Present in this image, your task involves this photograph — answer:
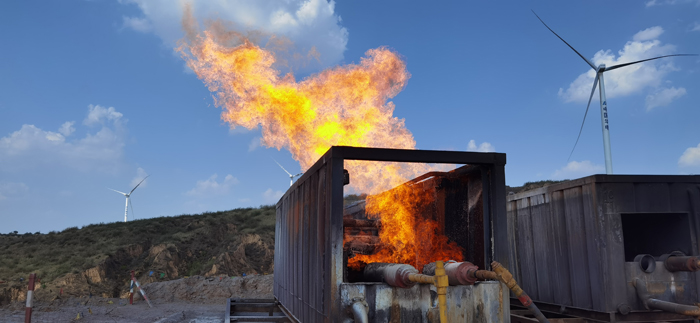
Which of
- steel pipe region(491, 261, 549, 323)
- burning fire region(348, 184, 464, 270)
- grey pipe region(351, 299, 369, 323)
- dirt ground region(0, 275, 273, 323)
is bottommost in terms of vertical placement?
dirt ground region(0, 275, 273, 323)

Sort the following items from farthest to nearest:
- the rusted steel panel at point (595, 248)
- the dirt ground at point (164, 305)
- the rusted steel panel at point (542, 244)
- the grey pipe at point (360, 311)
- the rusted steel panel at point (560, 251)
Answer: the dirt ground at point (164, 305)
the rusted steel panel at point (542, 244)
the rusted steel panel at point (560, 251)
the rusted steel panel at point (595, 248)
the grey pipe at point (360, 311)

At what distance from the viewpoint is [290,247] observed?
11203 millimetres

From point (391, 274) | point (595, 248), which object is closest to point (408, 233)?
point (391, 274)

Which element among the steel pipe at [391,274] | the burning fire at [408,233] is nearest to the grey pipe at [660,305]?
the burning fire at [408,233]

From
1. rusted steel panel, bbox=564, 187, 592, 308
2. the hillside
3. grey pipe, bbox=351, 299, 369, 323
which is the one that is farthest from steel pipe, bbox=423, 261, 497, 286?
the hillside

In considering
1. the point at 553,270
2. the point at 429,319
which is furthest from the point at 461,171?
the point at 553,270

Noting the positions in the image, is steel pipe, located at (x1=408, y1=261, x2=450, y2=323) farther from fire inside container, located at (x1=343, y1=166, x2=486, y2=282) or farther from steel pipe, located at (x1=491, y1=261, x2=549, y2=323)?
fire inside container, located at (x1=343, y1=166, x2=486, y2=282)

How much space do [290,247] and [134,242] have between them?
29.0 metres

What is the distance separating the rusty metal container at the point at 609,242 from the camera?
9680 millimetres

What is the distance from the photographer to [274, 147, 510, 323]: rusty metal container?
677cm

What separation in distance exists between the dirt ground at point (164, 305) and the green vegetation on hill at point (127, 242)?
9.16 m

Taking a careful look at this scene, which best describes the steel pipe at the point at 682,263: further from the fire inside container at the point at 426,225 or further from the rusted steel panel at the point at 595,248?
the fire inside container at the point at 426,225

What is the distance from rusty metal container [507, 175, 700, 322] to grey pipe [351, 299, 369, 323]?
3.79 meters

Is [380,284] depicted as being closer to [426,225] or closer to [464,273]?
[464,273]
